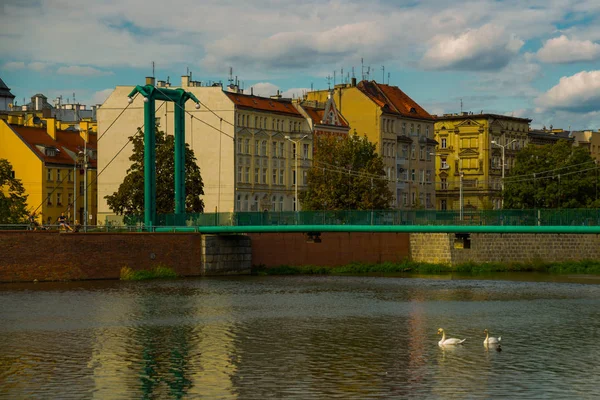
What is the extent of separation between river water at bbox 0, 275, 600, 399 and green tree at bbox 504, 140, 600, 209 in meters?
33.6

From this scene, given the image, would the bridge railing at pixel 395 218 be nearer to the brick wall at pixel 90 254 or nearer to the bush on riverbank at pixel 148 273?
the brick wall at pixel 90 254

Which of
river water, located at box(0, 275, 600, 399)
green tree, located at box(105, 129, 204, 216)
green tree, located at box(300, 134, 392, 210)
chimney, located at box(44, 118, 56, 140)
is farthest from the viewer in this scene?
chimney, located at box(44, 118, 56, 140)

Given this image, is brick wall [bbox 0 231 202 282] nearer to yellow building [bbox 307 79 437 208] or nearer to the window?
the window

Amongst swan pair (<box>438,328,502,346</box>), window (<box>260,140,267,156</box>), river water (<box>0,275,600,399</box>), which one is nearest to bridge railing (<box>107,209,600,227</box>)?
river water (<box>0,275,600,399</box>)

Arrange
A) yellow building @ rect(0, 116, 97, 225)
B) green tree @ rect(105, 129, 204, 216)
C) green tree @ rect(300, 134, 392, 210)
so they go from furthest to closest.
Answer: yellow building @ rect(0, 116, 97, 225)
green tree @ rect(300, 134, 392, 210)
green tree @ rect(105, 129, 204, 216)

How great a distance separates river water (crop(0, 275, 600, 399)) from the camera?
35.1 meters

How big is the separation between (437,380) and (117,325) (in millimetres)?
18501

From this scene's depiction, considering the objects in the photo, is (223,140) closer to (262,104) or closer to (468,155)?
(262,104)

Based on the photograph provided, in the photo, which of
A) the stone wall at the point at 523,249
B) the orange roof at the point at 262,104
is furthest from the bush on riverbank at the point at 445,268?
the orange roof at the point at 262,104

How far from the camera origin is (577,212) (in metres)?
65.1

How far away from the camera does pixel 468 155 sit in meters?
141

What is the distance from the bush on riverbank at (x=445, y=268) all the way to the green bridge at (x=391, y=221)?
33.6 ft

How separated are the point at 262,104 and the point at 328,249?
26631mm

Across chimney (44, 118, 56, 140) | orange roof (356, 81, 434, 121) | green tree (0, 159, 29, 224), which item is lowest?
green tree (0, 159, 29, 224)
